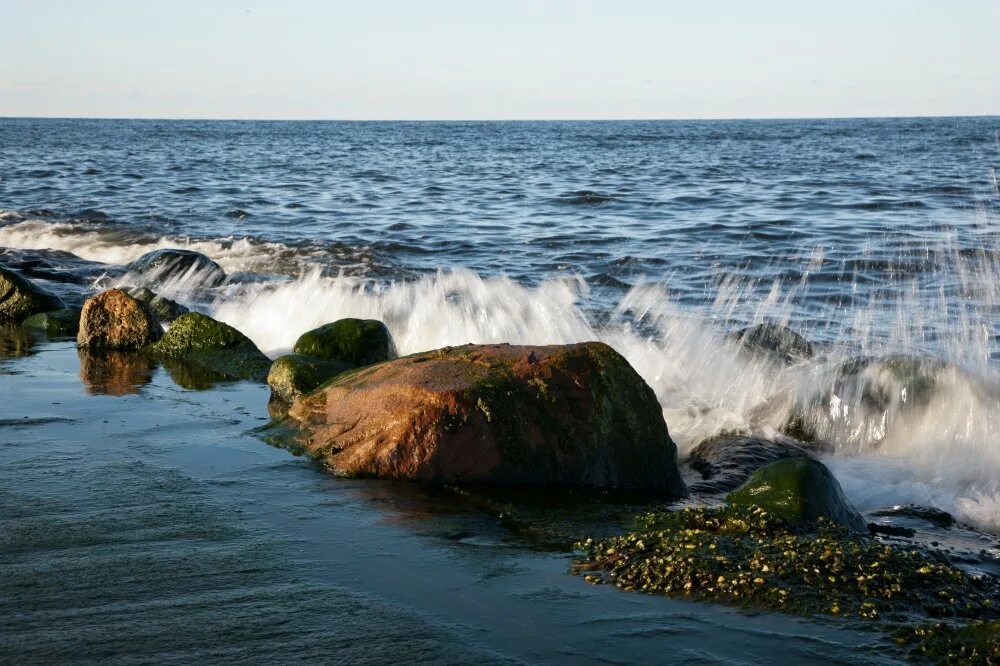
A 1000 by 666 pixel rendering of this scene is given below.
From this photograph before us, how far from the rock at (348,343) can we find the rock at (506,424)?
192 centimetres

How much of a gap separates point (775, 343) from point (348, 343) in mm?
4206

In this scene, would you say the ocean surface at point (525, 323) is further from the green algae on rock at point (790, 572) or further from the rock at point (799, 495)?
the rock at point (799, 495)

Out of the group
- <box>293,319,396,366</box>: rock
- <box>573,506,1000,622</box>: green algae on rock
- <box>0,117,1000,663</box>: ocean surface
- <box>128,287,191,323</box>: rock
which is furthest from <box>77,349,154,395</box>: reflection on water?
<box>573,506,1000,622</box>: green algae on rock

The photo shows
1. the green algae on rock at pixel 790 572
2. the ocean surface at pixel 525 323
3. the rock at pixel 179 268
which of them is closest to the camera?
the green algae on rock at pixel 790 572

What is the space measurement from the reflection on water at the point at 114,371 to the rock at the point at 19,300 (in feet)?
5.95

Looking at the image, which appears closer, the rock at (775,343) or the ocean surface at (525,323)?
the ocean surface at (525,323)

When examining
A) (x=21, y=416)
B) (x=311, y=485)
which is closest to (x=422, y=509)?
(x=311, y=485)

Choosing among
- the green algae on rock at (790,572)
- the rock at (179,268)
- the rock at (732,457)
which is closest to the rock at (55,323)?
the rock at (179,268)

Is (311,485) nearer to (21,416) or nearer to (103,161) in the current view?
(21,416)

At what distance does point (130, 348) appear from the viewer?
30.9 ft

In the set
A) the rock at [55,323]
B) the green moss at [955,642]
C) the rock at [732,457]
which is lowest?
the rock at [732,457]

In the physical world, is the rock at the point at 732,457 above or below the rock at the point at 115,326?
below

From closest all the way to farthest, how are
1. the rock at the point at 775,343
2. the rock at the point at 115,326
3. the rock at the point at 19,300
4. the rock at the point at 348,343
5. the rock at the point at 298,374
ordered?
the rock at the point at 298,374, the rock at the point at 348,343, the rock at the point at 115,326, the rock at the point at 775,343, the rock at the point at 19,300

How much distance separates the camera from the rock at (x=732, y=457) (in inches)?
252
